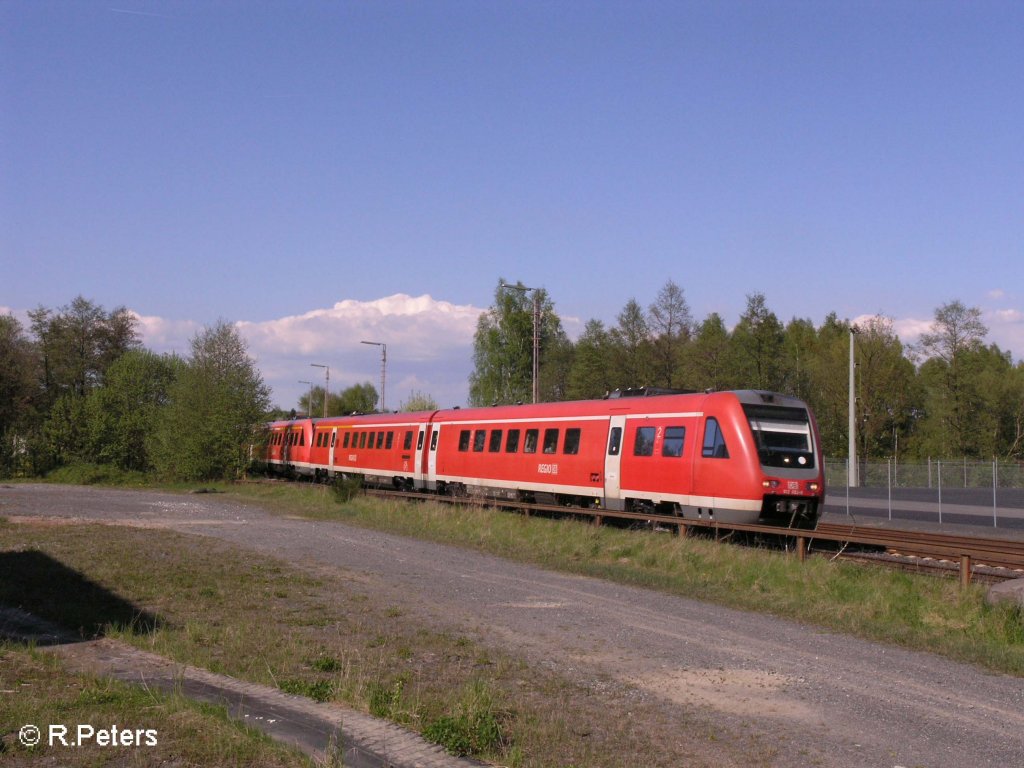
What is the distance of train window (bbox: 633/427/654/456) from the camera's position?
22.2 m

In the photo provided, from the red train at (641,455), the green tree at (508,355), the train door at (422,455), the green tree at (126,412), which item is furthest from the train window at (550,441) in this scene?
the green tree at (508,355)

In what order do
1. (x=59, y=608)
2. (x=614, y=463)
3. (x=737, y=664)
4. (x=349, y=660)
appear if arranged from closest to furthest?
(x=349, y=660) < (x=737, y=664) < (x=59, y=608) < (x=614, y=463)

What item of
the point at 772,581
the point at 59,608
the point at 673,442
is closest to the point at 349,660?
the point at 59,608

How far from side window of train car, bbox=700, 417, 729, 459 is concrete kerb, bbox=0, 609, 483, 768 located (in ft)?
43.5

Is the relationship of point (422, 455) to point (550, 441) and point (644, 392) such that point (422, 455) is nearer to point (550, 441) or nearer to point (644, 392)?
point (550, 441)

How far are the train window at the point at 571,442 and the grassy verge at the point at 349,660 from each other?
10850 mm

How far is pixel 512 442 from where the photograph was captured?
1118 inches

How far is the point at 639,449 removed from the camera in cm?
2266

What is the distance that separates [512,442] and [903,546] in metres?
13.3

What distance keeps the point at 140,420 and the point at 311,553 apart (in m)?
39.5

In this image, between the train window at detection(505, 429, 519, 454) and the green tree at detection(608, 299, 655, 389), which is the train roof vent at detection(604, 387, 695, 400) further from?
the green tree at detection(608, 299, 655, 389)

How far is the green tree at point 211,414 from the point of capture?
4562 cm

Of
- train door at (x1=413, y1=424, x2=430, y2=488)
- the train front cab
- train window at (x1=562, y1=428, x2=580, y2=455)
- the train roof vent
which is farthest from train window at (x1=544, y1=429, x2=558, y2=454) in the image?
train door at (x1=413, y1=424, x2=430, y2=488)

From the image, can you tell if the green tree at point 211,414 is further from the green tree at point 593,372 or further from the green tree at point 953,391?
the green tree at point 953,391
